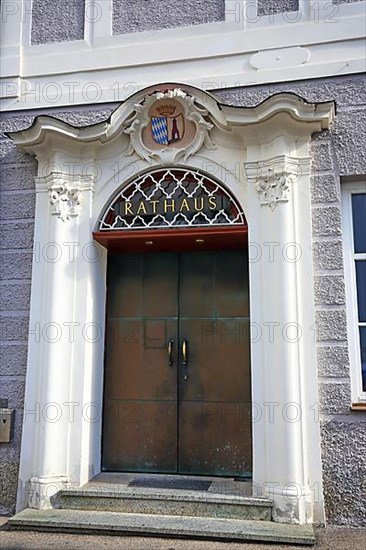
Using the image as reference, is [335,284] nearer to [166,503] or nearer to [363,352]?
[363,352]

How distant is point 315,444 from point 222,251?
6.67 feet

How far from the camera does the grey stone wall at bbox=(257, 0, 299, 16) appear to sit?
541 cm

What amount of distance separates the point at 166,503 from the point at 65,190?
298 cm

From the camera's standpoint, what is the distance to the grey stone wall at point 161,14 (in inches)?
220

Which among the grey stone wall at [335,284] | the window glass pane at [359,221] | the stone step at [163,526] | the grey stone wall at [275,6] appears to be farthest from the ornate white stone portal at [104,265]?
the grey stone wall at [275,6]

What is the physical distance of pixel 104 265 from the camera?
5582 mm

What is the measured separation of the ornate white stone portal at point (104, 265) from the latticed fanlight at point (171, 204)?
0.27 ft

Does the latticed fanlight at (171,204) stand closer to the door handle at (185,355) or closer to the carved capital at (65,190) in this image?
the carved capital at (65,190)

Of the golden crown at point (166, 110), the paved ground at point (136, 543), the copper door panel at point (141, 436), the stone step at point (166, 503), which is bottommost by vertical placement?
the paved ground at point (136, 543)

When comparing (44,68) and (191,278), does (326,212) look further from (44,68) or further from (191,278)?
(44,68)

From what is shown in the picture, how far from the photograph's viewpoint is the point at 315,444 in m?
4.65

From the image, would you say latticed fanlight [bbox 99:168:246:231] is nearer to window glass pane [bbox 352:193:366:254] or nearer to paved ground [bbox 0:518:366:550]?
window glass pane [bbox 352:193:366:254]

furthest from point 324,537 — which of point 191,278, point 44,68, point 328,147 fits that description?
point 44,68

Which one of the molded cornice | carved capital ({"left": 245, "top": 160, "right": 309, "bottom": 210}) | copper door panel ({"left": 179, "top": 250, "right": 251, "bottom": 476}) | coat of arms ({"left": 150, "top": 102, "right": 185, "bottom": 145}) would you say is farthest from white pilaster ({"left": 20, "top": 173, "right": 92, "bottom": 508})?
carved capital ({"left": 245, "top": 160, "right": 309, "bottom": 210})
